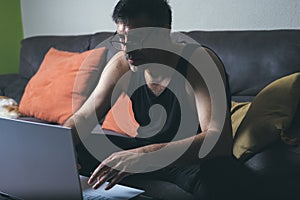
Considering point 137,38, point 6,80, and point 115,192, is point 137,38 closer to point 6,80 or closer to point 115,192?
point 115,192

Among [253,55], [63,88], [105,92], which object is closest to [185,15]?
[253,55]

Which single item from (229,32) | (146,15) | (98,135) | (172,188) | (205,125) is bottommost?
(172,188)

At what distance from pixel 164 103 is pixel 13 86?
63.6 inches

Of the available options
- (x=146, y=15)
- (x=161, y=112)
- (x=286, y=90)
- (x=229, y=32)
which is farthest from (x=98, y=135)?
(x=229, y=32)

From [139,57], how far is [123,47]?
6cm

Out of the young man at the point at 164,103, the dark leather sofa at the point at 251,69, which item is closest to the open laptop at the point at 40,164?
the young man at the point at 164,103

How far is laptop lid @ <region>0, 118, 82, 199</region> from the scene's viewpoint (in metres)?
0.93

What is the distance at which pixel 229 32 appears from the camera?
2043mm

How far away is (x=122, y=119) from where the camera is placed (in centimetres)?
196

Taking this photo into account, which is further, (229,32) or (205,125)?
(229,32)

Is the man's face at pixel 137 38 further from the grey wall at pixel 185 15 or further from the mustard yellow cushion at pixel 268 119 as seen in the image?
the grey wall at pixel 185 15

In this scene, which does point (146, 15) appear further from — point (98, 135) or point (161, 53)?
point (98, 135)

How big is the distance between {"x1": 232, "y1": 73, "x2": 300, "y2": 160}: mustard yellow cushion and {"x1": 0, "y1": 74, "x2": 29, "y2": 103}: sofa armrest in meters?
1.60

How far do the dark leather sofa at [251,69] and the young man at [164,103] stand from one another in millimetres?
153
